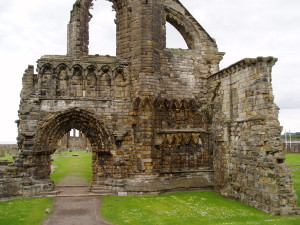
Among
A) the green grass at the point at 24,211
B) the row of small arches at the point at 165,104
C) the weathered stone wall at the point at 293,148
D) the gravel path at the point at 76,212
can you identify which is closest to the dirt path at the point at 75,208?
the gravel path at the point at 76,212

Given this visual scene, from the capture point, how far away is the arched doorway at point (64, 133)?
41.5ft

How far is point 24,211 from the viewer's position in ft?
33.1

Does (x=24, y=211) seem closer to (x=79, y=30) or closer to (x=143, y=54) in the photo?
(x=143, y=54)

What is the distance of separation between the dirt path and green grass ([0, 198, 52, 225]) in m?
0.31

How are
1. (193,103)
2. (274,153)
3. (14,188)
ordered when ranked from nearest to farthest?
(274,153) → (14,188) → (193,103)

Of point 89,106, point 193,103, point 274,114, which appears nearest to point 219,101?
point 193,103

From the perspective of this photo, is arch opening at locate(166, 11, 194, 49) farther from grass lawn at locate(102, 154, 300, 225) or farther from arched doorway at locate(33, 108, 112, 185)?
grass lawn at locate(102, 154, 300, 225)

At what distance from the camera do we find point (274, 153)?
981cm

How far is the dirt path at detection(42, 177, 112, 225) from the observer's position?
9.18 metres

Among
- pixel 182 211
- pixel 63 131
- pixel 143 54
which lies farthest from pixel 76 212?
pixel 143 54

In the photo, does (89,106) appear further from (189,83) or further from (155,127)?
(189,83)

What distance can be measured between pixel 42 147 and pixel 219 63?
8.71 m

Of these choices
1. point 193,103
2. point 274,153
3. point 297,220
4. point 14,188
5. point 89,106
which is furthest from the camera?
point 193,103

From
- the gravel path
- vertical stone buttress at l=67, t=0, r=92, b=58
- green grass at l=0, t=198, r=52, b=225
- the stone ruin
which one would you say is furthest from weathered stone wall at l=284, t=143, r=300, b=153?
green grass at l=0, t=198, r=52, b=225
